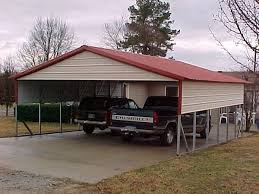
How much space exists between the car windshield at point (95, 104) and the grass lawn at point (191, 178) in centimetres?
522

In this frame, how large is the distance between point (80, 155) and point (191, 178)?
432 centimetres

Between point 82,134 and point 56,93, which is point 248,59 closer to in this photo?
point 82,134

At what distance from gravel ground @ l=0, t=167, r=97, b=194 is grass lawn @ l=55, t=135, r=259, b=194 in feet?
0.20

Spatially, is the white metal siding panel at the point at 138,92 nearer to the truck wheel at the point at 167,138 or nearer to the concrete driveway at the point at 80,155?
the concrete driveway at the point at 80,155

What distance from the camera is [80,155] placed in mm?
12789

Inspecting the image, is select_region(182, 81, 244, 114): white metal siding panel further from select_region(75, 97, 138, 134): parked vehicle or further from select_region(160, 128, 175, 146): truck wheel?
select_region(75, 97, 138, 134): parked vehicle

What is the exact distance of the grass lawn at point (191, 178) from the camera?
8445mm

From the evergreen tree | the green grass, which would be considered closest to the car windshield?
the green grass

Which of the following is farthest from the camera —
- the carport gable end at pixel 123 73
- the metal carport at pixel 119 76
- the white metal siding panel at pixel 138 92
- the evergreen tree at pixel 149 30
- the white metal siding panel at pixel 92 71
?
the evergreen tree at pixel 149 30

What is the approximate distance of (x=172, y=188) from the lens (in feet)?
28.0

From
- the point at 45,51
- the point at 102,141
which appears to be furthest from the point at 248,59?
the point at 45,51

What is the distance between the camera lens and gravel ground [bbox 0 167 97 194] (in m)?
8.27

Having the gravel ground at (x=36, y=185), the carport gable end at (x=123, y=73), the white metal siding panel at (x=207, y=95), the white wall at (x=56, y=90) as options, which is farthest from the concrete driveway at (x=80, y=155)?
the white wall at (x=56, y=90)

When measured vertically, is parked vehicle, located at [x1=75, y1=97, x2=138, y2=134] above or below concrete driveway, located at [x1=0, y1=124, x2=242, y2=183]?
Result: above
